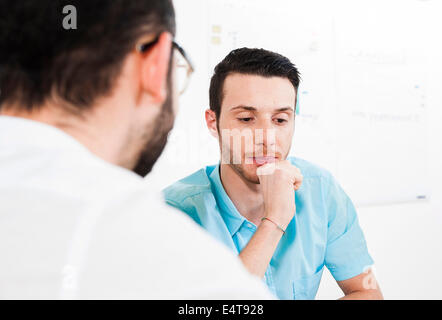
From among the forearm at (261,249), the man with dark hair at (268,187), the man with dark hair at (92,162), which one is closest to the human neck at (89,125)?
the man with dark hair at (92,162)

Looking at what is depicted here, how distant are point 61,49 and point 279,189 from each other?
1.99 feet

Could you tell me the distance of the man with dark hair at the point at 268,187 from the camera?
3.23 feet

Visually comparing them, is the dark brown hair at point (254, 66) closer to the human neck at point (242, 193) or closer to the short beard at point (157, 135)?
the human neck at point (242, 193)

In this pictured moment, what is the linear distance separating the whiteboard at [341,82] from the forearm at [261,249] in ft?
2.17

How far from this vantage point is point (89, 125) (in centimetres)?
47

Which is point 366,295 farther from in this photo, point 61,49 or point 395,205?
point 395,205

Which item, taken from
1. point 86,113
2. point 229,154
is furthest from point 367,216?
point 86,113

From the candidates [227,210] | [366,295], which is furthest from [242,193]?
[366,295]

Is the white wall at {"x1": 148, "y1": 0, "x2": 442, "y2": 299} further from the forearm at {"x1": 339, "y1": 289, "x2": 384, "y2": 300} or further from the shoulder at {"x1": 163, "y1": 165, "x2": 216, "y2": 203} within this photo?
the forearm at {"x1": 339, "y1": 289, "x2": 384, "y2": 300}

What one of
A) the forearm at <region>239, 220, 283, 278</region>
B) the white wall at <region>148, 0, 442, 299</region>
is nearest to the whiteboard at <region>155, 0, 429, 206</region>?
the white wall at <region>148, 0, 442, 299</region>

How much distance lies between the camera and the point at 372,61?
1.87 metres

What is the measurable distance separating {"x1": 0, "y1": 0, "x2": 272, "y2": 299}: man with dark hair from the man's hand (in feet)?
1.34
